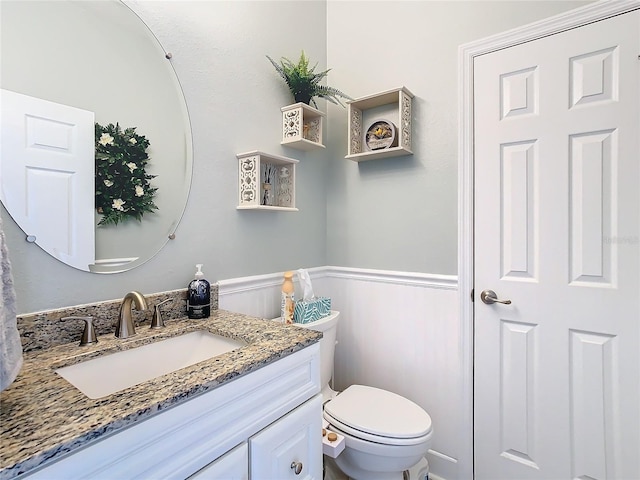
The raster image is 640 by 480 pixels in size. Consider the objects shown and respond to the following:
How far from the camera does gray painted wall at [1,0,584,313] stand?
1.20m

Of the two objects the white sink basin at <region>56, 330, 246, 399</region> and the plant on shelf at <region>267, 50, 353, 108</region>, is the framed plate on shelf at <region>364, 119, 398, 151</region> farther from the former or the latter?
the white sink basin at <region>56, 330, 246, 399</region>

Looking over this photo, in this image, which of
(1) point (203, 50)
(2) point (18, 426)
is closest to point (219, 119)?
(1) point (203, 50)

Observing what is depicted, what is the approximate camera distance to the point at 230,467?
75 cm

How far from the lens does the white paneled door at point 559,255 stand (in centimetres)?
122

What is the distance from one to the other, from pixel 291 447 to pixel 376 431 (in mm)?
484

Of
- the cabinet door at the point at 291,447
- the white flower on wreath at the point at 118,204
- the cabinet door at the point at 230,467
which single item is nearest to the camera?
the cabinet door at the point at 230,467

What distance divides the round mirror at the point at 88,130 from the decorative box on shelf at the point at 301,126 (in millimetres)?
516

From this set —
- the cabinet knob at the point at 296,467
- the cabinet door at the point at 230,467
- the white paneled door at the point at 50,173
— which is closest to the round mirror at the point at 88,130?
the white paneled door at the point at 50,173

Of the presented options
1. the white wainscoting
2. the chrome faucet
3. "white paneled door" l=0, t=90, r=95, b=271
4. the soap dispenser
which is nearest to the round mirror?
"white paneled door" l=0, t=90, r=95, b=271

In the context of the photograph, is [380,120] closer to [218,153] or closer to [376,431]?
[218,153]

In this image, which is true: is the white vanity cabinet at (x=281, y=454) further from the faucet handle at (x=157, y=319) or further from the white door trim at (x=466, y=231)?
the white door trim at (x=466, y=231)

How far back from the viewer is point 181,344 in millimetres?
1081

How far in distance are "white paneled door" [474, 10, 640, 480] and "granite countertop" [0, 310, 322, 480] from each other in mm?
998

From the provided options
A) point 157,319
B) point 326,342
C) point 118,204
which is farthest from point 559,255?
point 118,204
